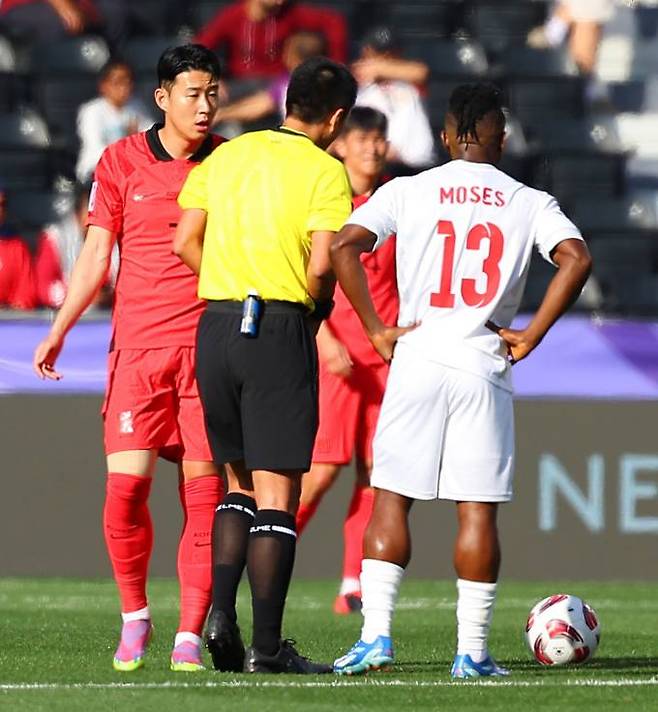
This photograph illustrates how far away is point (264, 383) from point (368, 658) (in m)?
0.95

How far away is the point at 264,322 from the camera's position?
6480 millimetres

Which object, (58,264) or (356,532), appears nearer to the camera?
(356,532)

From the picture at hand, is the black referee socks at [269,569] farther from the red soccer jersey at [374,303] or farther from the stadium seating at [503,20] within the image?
the stadium seating at [503,20]

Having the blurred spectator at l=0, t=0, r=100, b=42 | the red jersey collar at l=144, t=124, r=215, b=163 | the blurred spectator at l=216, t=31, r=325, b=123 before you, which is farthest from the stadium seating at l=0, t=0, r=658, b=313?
the red jersey collar at l=144, t=124, r=215, b=163

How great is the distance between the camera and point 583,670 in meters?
6.95

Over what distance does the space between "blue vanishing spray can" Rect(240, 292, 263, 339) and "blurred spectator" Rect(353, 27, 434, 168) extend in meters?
8.25

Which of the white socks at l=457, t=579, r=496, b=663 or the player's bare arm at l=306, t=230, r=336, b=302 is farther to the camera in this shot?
the player's bare arm at l=306, t=230, r=336, b=302

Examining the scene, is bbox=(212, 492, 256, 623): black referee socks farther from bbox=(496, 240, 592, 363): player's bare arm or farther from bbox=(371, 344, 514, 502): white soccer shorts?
bbox=(496, 240, 592, 363): player's bare arm

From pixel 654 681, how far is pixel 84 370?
19.8ft

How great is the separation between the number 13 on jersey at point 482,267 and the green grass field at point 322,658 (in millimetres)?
1216

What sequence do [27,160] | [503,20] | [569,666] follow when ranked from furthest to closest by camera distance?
[503,20], [27,160], [569,666]

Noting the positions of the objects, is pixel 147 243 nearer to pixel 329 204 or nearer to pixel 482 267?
pixel 329 204

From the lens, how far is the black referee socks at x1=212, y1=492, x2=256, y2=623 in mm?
6496

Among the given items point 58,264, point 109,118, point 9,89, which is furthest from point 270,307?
point 9,89
